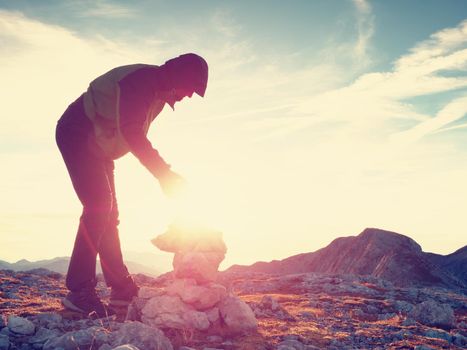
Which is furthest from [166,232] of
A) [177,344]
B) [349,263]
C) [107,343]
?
[349,263]

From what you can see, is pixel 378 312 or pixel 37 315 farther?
pixel 378 312

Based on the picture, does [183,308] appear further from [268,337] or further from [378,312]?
[378,312]

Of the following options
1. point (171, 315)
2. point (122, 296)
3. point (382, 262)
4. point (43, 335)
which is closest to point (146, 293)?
point (122, 296)

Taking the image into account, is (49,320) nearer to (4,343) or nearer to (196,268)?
(4,343)

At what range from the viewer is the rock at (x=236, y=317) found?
653 centimetres

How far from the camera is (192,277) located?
7.20 m

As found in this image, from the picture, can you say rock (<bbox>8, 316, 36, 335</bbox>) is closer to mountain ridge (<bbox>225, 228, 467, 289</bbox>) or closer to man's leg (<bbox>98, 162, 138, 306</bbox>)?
man's leg (<bbox>98, 162, 138, 306</bbox>)

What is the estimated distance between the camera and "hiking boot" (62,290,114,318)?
6.34 metres

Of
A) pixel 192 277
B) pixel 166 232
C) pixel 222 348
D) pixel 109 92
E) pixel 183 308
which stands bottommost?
pixel 222 348

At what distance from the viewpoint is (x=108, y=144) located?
6000 millimetres

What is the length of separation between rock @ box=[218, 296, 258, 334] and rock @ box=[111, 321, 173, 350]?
1.67 m

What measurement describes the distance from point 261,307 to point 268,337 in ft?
9.57

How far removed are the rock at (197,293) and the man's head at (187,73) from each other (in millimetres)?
3209

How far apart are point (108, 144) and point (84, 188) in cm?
77
